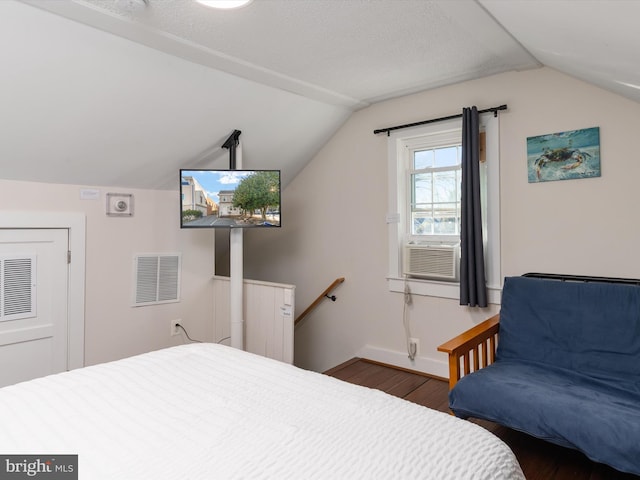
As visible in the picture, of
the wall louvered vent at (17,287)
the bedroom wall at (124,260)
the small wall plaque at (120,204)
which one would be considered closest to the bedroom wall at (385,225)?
the bedroom wall at (124,260)

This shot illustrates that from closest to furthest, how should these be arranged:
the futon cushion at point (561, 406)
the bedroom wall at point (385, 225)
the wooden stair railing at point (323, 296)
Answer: the futon cushion at point (561, 406) → the bedroom wall at point (385, 225) → the wooden stair railing at point (323, 296)

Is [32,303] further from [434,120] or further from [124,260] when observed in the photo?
[434,120]

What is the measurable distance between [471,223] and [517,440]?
135cm

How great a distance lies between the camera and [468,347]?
2.28 m

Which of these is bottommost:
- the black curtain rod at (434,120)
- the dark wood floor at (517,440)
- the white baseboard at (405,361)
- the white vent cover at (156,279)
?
the dark wood floor at (517,440)

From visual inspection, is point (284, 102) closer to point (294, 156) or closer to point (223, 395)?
point (294, 156)

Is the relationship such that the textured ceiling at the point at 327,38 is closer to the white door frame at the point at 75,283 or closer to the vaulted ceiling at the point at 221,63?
the vaulted ceiling at the point at 221,63

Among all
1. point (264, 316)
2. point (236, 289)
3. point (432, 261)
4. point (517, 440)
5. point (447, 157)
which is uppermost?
point (447, 157)

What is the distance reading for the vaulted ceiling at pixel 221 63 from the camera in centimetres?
198

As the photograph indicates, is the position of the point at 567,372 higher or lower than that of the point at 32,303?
lower

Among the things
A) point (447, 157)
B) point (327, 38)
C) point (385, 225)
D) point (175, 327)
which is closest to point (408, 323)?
point (385, 225)

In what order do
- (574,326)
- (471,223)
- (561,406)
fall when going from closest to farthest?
(561,406), (574,326), (471,223)

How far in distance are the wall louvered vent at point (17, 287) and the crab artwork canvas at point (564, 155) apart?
3345 millimetres

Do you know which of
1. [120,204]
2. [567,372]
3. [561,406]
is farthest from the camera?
[120,204]
